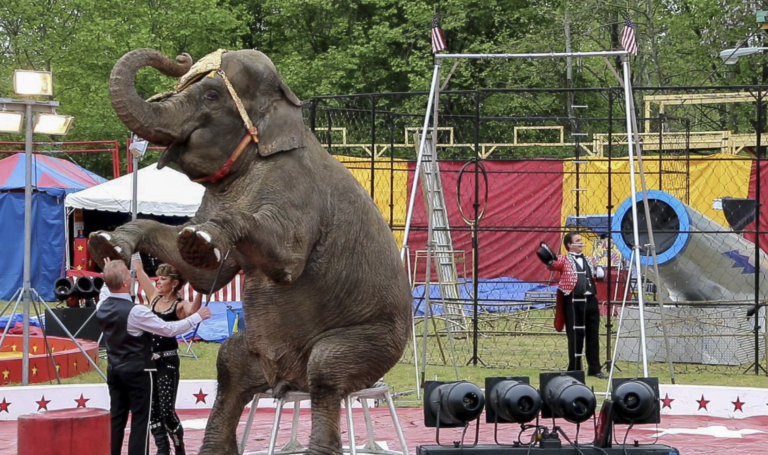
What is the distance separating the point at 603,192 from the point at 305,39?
1075 cm

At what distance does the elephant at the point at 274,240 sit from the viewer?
5746 mm

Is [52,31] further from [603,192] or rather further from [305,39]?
[603,192]

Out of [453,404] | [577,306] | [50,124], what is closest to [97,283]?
[50,124]

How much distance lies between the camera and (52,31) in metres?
29.1

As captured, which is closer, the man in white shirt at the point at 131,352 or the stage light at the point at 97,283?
the man in white shirt at the point at 131,352

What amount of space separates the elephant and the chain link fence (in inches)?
145

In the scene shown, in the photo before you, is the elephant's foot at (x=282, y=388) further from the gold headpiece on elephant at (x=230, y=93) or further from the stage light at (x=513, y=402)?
the stage light at (x=513, y=402)

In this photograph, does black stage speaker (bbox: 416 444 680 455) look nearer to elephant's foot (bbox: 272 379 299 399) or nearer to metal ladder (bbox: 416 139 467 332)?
elephant's foot (bbox: 272 379 299 399)

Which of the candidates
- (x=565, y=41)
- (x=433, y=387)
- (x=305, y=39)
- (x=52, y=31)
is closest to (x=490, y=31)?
(x=565, y=41)

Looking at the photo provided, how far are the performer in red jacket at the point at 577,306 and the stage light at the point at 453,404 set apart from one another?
19.5 ft

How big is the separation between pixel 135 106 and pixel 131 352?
224 centimetres

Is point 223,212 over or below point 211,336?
over

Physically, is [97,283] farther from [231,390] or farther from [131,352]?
[231,390]


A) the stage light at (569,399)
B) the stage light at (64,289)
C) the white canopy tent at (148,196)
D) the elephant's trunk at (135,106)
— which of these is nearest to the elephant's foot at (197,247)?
the elephant's trunk at (135,106)
